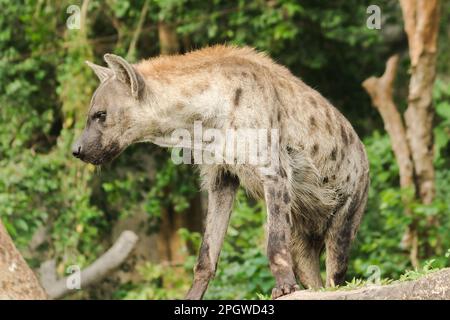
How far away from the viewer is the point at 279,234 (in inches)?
231

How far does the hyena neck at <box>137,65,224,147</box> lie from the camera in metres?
6.07

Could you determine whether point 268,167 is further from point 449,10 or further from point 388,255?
point 449,10

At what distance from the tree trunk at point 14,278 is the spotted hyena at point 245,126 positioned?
707 mm

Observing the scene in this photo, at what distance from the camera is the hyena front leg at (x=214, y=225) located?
6145 millimetres

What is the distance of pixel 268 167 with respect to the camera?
235 inches

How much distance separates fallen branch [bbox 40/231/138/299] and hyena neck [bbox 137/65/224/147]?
107 inches

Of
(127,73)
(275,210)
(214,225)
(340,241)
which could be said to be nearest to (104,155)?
(127,73)

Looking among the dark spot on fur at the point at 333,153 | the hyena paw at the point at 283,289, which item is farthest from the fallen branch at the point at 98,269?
the hyena paw at the point at 283,289

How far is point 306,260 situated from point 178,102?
4.18 feet

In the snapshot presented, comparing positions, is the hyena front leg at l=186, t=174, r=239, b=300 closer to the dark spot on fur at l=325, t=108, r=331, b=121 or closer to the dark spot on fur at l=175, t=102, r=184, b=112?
the dark spot on fur at l=175, t=102, r=184, b=112

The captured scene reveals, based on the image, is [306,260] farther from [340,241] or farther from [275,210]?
[275,210]

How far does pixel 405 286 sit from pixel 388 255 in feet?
14.1

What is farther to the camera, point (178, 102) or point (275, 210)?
point (178, 102)

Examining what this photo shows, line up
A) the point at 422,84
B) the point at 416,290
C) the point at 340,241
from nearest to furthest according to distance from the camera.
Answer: the point at 416,290, the point at 340,241, the point at 422,84
